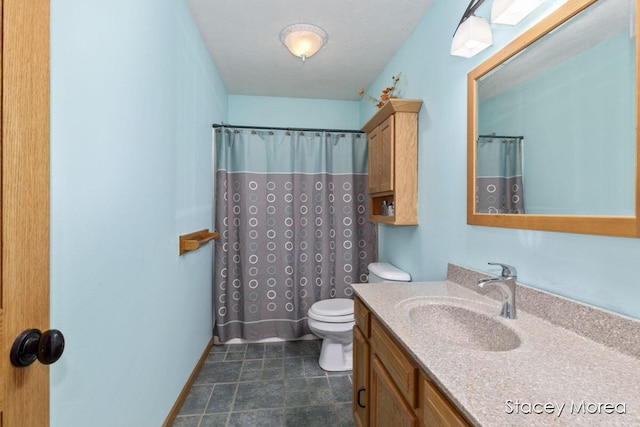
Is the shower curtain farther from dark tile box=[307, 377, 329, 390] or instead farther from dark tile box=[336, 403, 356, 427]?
dark tile box=[336, 403, 356, 427]

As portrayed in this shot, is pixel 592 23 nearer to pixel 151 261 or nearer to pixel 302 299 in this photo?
pixel 151 261

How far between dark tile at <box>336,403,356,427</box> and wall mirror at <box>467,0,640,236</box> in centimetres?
132

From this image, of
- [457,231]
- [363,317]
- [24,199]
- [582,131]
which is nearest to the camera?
[24,199]

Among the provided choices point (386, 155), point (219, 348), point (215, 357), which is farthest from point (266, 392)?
point (386, 155)

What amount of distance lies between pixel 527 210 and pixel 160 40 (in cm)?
180

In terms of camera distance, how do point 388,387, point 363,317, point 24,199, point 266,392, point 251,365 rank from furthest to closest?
point 251,365 → point 266,392 → point 363,317 → point 388,387 → point 24,199

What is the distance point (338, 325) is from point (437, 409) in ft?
4.58

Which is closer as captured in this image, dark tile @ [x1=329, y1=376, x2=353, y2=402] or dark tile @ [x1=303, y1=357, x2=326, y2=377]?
dark tile @ [x1=329, y1=376, x2=353, y2=402]

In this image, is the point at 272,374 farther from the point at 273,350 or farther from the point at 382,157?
the point at 382,157

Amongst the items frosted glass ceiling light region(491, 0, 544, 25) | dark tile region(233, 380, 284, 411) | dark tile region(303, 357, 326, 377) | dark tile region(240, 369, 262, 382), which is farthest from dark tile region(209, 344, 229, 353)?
frosted glass ceiling light region(491, 0, 544, 25)

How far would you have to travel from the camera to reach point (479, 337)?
1.07 metres

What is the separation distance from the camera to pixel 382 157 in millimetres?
2072

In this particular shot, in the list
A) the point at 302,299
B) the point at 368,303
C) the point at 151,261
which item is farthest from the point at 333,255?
the point at 151,261

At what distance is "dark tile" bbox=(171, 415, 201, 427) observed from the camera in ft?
5.22
